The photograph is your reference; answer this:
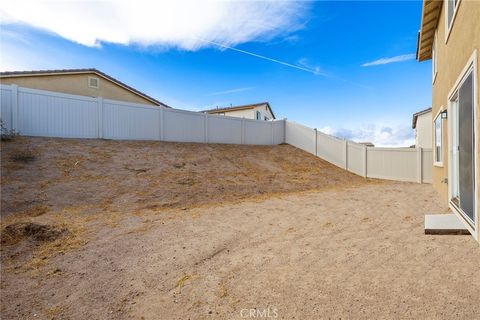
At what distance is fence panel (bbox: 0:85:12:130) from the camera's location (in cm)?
897

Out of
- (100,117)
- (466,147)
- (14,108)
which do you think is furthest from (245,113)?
(466,147)

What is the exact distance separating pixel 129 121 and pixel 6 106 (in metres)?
4.28

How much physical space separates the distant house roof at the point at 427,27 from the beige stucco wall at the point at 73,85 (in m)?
16.8

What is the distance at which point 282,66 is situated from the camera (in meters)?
18.2

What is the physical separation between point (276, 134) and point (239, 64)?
5.63m

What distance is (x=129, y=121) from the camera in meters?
11.9

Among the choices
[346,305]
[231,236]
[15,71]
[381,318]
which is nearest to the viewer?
[381,318]

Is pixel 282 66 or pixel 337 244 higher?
pixel 282 66

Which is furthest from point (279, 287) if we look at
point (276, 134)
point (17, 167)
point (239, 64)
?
point (239, 64)

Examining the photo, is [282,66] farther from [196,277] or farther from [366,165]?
[196,277]

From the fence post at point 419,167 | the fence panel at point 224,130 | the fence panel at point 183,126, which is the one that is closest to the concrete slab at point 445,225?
the fence post at point 419,167

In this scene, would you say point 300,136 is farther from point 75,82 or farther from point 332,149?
point 75,82

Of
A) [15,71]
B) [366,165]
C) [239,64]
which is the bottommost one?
[366,165]

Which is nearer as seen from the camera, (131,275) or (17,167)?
(131,275)
